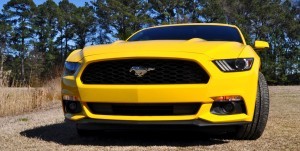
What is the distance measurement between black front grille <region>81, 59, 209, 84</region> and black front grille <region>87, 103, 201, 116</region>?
0.21m

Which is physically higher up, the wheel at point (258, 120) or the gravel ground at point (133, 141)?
the wheel at point (258, 120)

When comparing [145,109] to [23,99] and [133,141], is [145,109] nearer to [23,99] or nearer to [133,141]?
[133,141]

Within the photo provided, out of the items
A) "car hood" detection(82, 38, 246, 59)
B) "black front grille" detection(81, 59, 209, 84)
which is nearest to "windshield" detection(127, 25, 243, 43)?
"car hood" detection(82, 38, 246, 59)

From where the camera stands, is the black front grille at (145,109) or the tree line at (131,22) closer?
the black front grille at (145,109)

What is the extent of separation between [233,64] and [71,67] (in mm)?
1573

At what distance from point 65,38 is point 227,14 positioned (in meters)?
26.8

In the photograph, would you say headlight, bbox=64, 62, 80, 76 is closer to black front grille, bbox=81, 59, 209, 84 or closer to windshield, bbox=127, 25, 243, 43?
black front grille, bbox=81, 59, 209, 84

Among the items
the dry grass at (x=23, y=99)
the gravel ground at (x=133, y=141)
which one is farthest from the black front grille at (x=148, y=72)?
the dry grass at (x=23, y=99)

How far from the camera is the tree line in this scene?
47.3 meters

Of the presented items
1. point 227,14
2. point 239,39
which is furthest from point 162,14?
point 239,39

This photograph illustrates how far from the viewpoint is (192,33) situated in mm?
5215

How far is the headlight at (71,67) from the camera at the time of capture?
4023 mm

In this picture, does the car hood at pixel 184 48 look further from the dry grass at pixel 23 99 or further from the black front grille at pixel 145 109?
the dry grass at pixel 23 99

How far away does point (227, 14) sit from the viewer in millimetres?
50500
